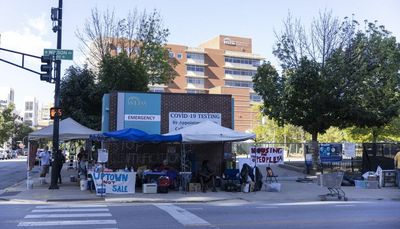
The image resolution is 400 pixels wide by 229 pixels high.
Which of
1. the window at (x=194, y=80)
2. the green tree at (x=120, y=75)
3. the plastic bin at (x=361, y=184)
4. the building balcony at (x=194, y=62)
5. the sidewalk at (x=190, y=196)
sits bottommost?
the sidewalk at (x=190, y=196)

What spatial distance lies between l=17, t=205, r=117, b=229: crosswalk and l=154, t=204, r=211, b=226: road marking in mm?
1615

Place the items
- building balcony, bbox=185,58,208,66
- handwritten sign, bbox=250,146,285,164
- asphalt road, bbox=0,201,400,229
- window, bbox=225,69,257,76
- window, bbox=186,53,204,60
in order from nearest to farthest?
asphalt road, bbox=0,201,400,229 < handwritten sign, bbox=250,146,285,164 < building balcony, bbox=185,58,208,66 < window, bbox=186,53,204,60 < window, bbox=225,69,257,76

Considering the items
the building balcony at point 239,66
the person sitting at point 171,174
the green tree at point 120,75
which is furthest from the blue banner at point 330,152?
the building balcony at point 239,66

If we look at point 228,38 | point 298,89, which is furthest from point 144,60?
point 228,38

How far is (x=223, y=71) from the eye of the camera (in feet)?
391

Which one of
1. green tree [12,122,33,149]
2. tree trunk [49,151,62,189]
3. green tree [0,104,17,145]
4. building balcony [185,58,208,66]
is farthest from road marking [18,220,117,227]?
green tree [12,122,33,149]

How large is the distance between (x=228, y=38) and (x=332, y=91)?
9407 cm

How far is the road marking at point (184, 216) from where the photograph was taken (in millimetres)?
11500

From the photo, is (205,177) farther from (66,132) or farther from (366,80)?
(366,80)

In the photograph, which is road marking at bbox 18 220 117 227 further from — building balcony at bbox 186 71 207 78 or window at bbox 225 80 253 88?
window at bbox 225 80 253 88

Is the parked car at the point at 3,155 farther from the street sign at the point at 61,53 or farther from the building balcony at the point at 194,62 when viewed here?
the street sign at the point at 61,53

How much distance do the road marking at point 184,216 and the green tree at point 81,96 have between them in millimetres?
24903

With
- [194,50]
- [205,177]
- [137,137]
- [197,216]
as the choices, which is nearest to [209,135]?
[205,177]

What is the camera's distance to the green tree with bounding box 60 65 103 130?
39.1 meters
